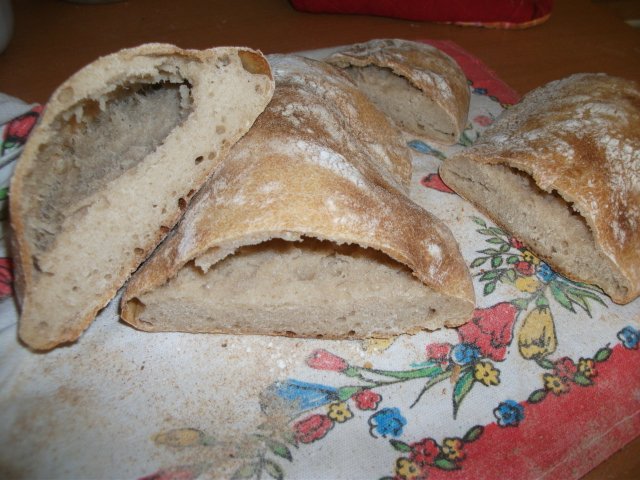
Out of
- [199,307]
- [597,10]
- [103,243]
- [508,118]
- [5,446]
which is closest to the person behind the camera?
[5,446]

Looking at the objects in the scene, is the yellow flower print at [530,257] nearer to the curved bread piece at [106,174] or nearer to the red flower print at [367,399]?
the red flower print at [367,399]

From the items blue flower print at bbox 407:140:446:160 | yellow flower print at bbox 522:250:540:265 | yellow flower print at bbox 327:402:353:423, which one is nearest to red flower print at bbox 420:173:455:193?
blue flower print at bbox 407:140:446:160

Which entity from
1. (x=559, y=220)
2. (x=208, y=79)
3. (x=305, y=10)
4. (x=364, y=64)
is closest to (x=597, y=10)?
(x=305, y=10)

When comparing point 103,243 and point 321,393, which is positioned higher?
→ point 103,243

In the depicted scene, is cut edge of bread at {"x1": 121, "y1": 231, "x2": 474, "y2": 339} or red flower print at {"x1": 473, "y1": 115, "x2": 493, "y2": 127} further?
red flower print at {"x1": 473, "y1": 115, "x2": 493, "y2": 127}

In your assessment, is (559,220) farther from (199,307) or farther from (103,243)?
(103,243)

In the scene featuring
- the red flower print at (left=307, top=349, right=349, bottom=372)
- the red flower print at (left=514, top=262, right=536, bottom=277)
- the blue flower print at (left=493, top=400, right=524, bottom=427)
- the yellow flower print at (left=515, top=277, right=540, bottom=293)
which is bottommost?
the red flower print at (left=307, top=349, right=349, bottom=372)

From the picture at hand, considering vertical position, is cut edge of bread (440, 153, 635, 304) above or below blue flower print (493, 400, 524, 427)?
above

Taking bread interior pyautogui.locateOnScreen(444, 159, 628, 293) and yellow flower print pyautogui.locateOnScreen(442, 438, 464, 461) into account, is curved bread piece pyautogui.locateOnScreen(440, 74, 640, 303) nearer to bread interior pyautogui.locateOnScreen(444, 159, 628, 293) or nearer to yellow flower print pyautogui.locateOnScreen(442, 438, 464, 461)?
bread interior pyautogui.locateOnScreen(444, 159, 628, 293)
